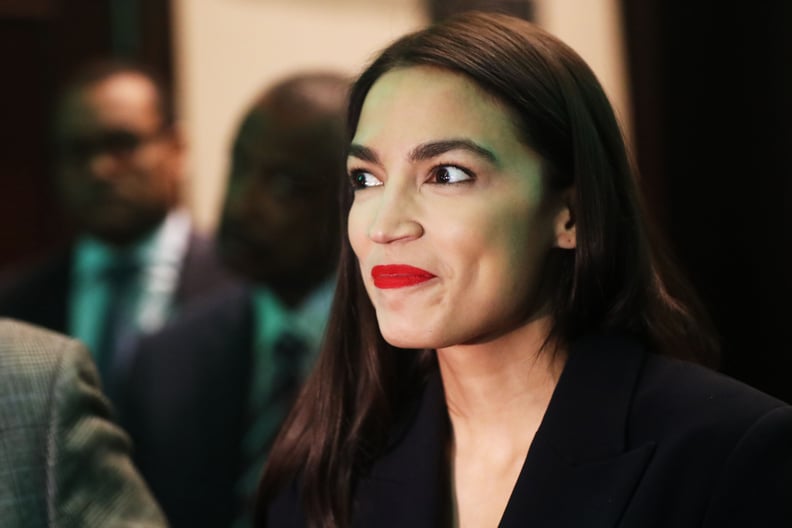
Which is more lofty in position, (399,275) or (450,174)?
(450,174)

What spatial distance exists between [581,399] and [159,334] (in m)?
1.30

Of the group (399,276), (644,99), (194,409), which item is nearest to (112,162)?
(194,409)

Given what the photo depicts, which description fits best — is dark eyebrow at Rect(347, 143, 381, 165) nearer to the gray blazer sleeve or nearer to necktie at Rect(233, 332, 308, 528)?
the gray blazer sleeve

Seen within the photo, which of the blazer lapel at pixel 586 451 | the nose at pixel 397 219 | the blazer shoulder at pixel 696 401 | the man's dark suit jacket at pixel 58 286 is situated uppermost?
the nose at pixel 397 219

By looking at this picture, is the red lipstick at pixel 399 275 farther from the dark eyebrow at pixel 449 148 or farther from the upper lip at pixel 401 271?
the dark eyebrow at pixel 449 148

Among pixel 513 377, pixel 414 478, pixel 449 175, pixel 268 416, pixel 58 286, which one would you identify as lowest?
pixel 268 416

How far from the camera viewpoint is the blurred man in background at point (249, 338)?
253 cm

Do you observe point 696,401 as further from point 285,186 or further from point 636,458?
point 285,186

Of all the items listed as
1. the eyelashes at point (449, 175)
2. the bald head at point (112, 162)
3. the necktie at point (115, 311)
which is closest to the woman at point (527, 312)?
the eyelashes at point (449, 175)

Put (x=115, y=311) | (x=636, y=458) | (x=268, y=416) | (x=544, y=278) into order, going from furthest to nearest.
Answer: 1. (x=115, y=311)
2. (x=268, y=416)
3. (x=544, y=278)
4. (x=636, y=458)

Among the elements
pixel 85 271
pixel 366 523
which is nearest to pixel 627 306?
pixel 366 523

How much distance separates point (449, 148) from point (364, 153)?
107mm

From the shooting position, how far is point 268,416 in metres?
2.55

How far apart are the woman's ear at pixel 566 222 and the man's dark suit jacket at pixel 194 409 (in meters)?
1.15
